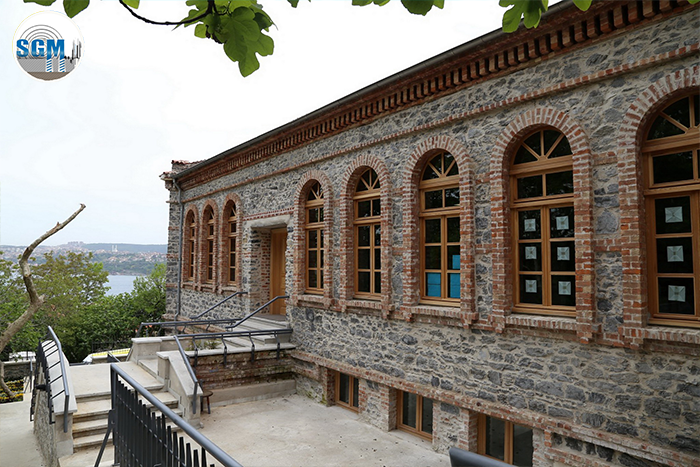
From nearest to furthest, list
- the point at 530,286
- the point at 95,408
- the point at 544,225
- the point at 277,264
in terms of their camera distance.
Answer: the point at 544,225 → the point at 530,286 → the point at 95,408 → the point at 277,264

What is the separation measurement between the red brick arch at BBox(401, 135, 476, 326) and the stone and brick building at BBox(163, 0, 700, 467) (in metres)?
0.03

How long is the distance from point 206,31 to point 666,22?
530 centimetres

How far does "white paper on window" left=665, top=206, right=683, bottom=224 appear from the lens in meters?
5.15

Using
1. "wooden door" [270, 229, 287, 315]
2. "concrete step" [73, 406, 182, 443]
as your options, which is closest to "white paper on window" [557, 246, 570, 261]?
"concrete step" [73, 406, 182, 443]

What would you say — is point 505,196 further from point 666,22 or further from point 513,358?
point 666,22

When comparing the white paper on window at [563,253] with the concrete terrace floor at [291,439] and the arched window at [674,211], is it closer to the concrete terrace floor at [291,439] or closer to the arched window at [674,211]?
the arched window at [674,211]

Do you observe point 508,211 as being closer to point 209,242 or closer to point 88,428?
point 88,428

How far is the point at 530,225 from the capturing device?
6469mm

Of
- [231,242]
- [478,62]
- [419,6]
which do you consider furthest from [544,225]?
[231,242]

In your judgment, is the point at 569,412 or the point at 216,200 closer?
the point at 569,412

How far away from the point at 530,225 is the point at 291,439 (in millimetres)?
5220

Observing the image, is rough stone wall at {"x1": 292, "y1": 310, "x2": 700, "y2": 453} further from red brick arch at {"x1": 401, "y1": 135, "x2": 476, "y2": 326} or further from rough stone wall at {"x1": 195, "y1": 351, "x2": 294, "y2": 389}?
rough stone wall at {"x1": 195, "y1": 351, "x2": 294, "y2": 389}

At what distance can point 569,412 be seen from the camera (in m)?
5.66

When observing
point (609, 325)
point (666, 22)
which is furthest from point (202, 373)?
point (666, 22)
